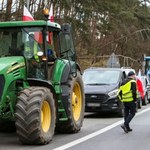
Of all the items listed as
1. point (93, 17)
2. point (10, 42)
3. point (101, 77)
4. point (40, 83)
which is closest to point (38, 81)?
point (40, 83)

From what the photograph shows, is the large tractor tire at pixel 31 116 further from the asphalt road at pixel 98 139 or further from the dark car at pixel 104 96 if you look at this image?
the dark car at pixel 104 96

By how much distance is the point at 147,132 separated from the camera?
13.2 m

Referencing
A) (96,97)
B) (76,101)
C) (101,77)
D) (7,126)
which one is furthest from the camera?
(101,77)

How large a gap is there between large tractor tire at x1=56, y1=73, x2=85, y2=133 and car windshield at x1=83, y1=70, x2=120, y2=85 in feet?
16.4

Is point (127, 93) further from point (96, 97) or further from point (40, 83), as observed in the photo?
point (96, 97)

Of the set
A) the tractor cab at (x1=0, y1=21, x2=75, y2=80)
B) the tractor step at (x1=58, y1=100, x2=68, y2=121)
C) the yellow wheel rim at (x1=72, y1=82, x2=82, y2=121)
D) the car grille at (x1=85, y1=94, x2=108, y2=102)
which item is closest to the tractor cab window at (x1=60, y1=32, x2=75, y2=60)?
the tractor cab at (x1=0, y1=21, x2=75, y2=80)

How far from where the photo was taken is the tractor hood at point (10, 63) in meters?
10.4

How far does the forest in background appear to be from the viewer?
29.2 m

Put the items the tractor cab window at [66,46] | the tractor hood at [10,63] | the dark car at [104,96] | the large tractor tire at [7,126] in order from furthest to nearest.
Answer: the dark car at [104,96]
the large tractor tire at [7,126]
the tractor cab window at [66,46]
the tractor hood at [10,63]

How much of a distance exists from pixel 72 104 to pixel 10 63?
282 centimetres

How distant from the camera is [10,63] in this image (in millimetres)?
10602

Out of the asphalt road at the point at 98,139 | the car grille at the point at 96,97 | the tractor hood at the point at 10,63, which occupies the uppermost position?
the tractor hood at the point at 10,63

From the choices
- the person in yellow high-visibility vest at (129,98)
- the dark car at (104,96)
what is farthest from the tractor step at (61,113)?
the dark car at (104,96)

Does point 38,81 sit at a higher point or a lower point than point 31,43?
lower
